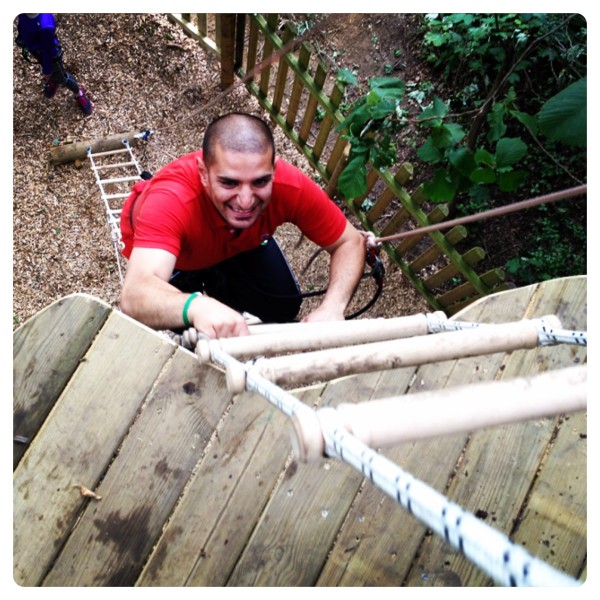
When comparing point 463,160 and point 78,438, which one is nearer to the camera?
point 78,438

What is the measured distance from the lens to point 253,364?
46.2 inches

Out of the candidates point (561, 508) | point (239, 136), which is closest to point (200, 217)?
point (239, 136)

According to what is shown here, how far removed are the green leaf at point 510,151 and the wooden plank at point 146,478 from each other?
1.45 metres

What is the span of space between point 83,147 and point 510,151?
10.1 ft

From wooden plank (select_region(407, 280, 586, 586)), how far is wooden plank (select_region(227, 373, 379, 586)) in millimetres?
305

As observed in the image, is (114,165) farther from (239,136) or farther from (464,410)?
(464,410)

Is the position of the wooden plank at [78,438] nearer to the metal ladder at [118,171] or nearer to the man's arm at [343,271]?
the man's arm at [343,271]

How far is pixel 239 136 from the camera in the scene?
2012mm

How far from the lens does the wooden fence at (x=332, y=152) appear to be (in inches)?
122

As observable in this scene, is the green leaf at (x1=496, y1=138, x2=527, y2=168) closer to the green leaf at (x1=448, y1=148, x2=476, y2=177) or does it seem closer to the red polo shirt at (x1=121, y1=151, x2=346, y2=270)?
the green leaf at (x1=448, y1=148, x2=476, y2=177)

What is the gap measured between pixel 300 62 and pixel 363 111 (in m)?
1.40

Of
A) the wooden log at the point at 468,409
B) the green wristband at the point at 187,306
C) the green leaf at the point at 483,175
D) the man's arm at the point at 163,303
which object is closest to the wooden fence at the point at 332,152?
the green leaf at the point at 483,175

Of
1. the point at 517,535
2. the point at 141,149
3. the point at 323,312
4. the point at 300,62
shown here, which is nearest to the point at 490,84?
the point at 300,62

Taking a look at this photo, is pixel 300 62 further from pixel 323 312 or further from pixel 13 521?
pixel 13 521
